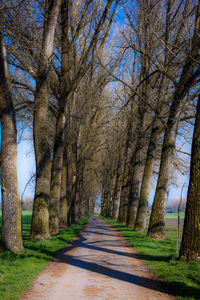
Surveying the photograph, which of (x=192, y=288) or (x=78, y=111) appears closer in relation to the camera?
(x=192, y=288)

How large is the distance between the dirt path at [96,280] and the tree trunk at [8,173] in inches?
60.4

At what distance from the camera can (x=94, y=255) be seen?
31.1 feet

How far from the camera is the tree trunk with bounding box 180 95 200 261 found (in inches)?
299

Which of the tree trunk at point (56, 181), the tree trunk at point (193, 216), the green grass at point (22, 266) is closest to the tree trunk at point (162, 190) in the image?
the tree trunk at point (56, 181)

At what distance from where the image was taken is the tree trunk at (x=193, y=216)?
7.59 meters

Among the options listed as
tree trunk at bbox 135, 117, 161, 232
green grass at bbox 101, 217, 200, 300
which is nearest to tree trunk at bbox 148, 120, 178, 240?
green grass at bbox 101, 217, 200, 300

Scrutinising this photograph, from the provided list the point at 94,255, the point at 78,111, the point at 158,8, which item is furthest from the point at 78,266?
the point at 78,111

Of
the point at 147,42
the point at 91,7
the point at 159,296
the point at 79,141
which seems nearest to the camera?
the point at 159,296

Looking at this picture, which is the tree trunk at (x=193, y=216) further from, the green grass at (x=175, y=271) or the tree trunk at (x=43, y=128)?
the tree trunk at (x=43, y=128)

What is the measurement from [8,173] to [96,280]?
4171 mm

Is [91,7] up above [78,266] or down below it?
above

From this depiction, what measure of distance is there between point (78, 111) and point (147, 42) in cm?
873

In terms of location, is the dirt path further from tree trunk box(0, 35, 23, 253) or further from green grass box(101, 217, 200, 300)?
tree trunk box(0, 35, 23, 253)

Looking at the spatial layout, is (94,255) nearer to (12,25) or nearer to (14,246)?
(14,246)
